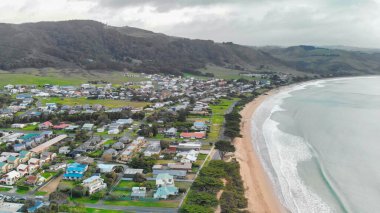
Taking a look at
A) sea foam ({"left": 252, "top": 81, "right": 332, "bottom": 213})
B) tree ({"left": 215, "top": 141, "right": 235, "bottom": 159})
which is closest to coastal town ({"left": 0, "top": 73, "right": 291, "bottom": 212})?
tree ({"left": 215, "top": 141, "right": 235, "bottom": 159})

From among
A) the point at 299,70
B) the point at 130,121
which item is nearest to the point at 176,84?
the point at 130,121

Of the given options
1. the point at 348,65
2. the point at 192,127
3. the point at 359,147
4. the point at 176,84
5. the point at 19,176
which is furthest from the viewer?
the point at 348,65

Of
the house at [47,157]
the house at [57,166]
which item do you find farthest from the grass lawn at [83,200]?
the house at [47,157]

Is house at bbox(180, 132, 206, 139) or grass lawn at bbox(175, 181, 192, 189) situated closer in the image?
grass lawn at bbox(175, 181, 192, 189)

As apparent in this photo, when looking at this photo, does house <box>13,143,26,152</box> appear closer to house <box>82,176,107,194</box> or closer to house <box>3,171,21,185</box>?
house <box>3,171,21,185</box>

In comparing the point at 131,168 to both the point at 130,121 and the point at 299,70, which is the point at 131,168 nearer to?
the point at 130,121

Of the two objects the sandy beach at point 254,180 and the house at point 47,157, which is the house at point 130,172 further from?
the sandy beach at point 254,180

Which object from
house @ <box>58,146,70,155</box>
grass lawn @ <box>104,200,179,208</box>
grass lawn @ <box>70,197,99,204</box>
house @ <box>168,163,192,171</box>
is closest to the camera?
grass lawn @ <box>104,200,179,208</box>
